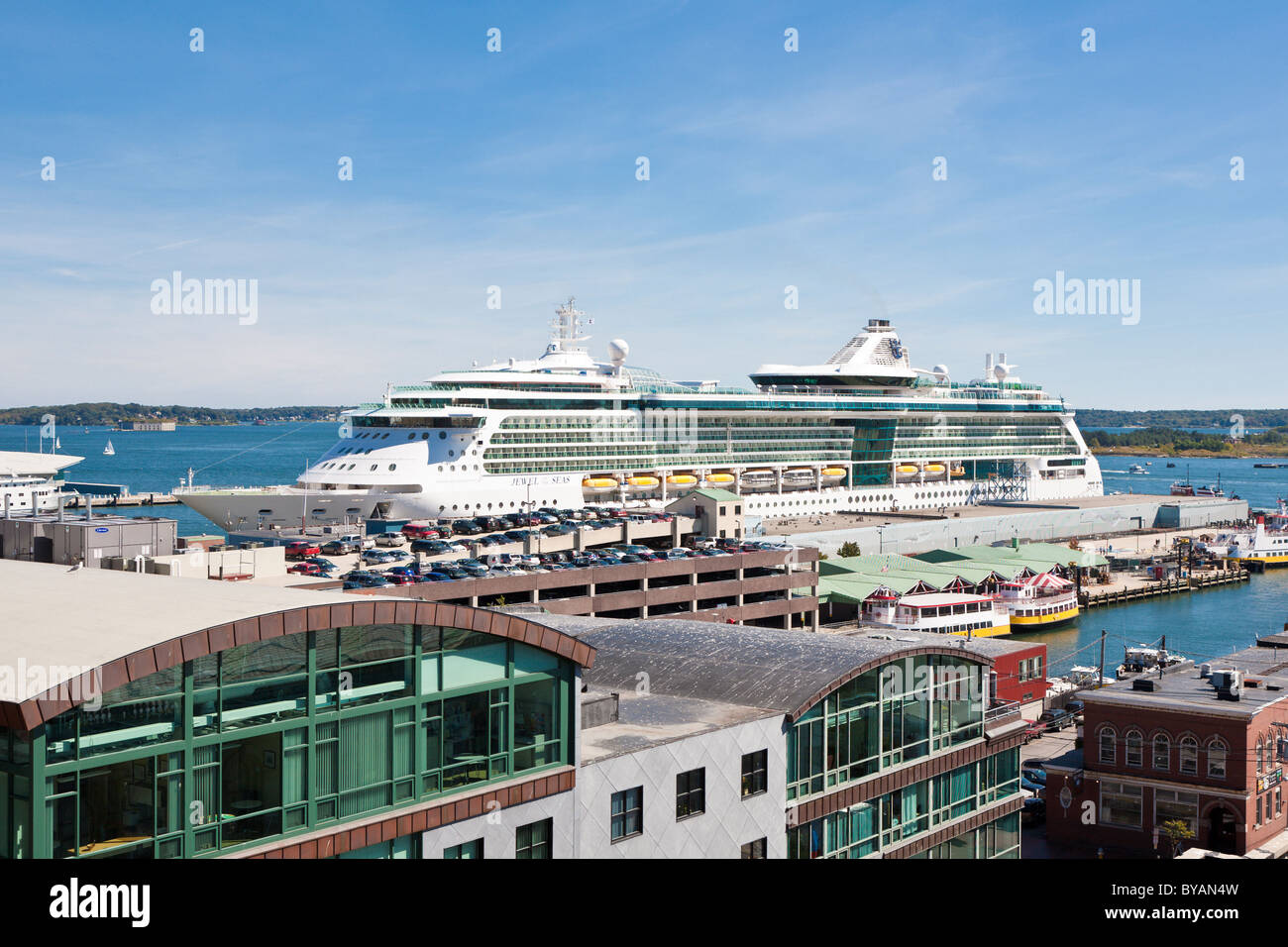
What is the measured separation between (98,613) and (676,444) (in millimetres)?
64372

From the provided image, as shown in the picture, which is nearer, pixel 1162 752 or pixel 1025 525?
pixel 1162 752

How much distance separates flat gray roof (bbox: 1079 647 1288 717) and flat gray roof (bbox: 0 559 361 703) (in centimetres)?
1845

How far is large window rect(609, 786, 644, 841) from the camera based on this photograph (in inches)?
501

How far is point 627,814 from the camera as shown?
42.2 ft

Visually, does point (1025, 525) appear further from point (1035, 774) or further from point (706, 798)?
point (706, 798)

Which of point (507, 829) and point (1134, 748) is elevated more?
point (507, 829)

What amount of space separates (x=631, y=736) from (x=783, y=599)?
36.8 m

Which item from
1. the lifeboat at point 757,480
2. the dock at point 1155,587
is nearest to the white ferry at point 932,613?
the dock at point 1155,587

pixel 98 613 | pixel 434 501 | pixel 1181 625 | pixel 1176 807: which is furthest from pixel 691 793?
pixel 434 501

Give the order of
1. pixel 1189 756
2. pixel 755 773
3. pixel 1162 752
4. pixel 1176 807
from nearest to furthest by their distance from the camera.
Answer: pixel 755 773, pixel 1189 756, pixel 1176 807, pixel 1162 752

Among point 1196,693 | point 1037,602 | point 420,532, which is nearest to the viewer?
point 1196,693

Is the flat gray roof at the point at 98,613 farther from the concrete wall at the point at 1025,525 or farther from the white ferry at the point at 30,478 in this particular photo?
the white ferry at the point at 30,478

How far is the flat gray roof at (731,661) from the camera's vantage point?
51.4 ft
